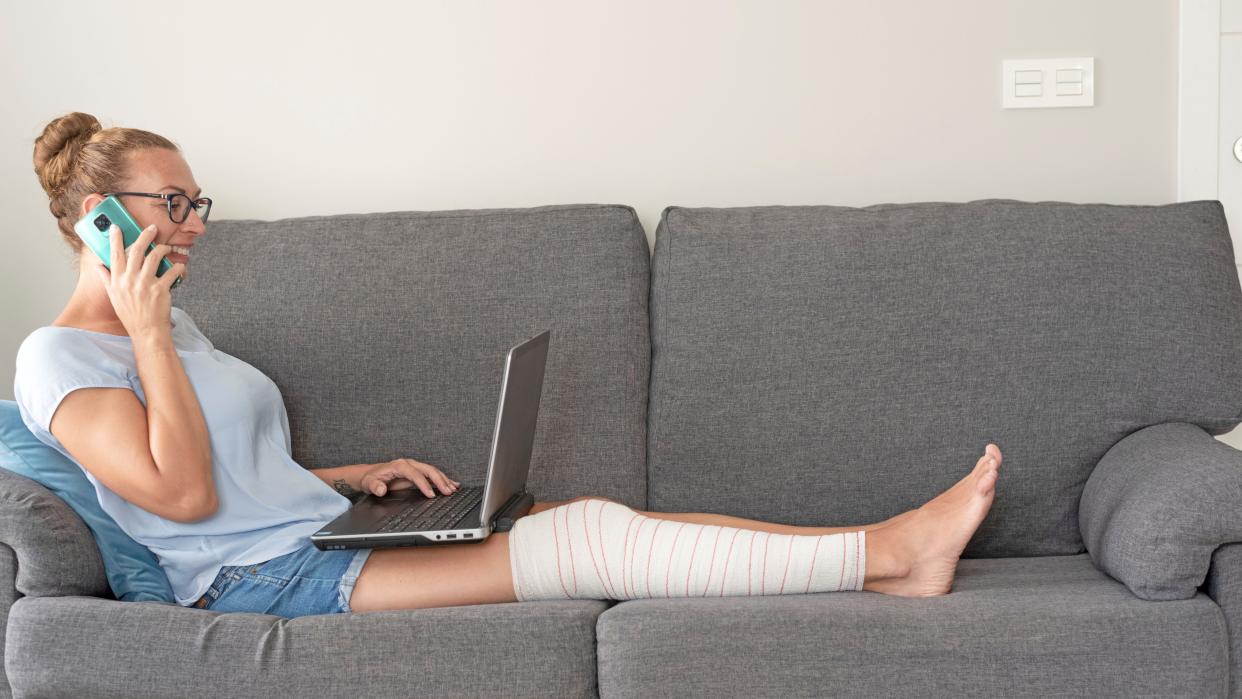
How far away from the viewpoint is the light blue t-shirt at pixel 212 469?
1.43 m

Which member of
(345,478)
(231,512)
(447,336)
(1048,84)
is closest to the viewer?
(231,512)

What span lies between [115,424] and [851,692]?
Result: 1.04m

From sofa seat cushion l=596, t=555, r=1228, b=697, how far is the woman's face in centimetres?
88

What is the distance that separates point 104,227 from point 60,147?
22cm

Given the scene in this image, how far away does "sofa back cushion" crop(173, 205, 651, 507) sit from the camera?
189 centimetres

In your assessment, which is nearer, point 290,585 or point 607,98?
point 290,585

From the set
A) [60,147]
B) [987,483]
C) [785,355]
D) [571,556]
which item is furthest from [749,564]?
[60,147]

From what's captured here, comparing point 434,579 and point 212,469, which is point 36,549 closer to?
point 212,469

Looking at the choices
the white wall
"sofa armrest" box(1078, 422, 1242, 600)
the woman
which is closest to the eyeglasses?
the woman

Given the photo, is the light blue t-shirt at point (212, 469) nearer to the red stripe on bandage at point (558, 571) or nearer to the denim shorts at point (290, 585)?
the denim shorts at point (290, 585)

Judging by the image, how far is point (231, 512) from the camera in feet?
5.02

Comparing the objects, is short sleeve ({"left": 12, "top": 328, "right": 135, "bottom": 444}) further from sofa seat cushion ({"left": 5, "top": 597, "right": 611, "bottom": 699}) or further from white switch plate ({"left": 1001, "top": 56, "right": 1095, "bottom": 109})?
white switch plate ({"left": 1001, "top": 56, "right": 1095, "bottom": 109})

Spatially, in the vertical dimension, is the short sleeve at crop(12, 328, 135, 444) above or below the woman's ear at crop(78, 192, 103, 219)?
below

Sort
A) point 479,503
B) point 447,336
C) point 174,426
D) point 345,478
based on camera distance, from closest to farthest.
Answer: point 174,426
point 479,503
point 345,478
point 447,336
